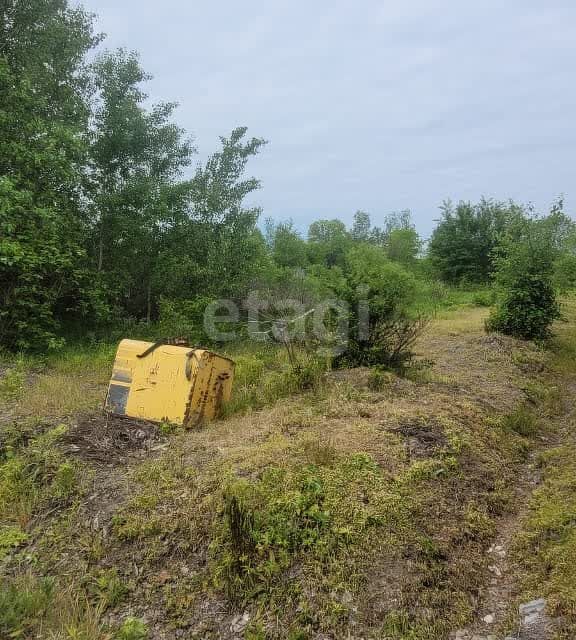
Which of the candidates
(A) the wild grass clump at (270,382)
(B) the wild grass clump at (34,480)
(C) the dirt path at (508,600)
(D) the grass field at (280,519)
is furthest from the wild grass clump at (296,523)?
(A) the wild grass clump at (270,382)

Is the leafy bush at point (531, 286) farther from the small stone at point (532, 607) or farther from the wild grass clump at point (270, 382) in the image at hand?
the small stone at point (532, 607)

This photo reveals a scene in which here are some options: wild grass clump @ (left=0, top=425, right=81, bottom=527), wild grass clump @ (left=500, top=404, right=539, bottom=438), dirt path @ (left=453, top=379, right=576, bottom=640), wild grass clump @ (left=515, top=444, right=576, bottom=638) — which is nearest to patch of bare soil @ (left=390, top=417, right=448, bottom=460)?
dirt path @ (left=453, top=379, right=576, bottom=640)

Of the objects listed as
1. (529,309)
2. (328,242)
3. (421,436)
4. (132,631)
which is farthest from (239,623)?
(328,242)

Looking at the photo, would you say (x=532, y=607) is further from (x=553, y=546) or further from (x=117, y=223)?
(x=117, y=223)

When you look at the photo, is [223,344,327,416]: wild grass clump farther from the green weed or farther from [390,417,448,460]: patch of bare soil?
the green weed

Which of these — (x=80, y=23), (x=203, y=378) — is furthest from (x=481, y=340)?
(x=80, y=23)

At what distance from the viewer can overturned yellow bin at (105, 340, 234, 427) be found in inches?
185

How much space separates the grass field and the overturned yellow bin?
0.71 ft

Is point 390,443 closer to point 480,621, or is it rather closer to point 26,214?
point 480,621

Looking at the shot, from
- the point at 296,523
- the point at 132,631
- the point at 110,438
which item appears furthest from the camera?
the point at 110,438

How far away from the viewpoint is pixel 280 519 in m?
3.05

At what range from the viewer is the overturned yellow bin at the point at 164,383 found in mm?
4699

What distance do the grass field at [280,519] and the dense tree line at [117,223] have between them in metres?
2.51

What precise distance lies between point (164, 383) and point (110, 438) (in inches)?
29.2
